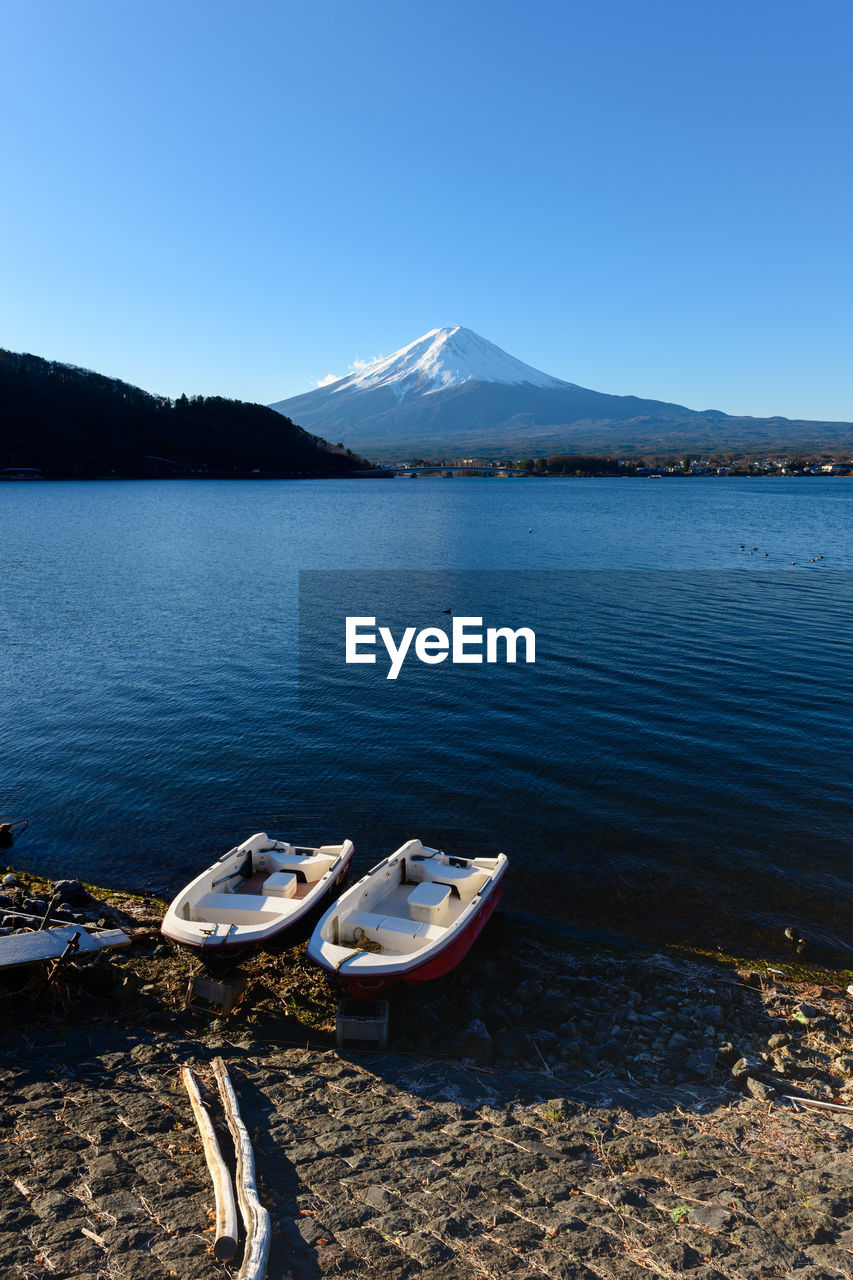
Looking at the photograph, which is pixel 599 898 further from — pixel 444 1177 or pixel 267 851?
pixel 444 1177

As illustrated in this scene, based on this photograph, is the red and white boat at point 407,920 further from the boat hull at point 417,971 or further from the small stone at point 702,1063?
the small stone at point 702,1063

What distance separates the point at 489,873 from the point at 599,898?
106 inches

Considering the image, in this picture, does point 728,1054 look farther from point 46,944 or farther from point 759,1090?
point 46,944

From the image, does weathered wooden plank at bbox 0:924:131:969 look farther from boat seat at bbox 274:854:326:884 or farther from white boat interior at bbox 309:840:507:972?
boat seat at bbox 274:854:326:884

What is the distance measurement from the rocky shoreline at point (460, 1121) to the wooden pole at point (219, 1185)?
0.57 ft

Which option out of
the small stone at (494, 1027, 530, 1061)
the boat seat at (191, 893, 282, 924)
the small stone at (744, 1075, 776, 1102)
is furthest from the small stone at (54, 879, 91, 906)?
the small stone at (744, 1075, 776, 1102)

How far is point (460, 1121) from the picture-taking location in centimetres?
826

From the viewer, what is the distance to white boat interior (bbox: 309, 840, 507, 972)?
11.6 meters

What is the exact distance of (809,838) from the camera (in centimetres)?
1677

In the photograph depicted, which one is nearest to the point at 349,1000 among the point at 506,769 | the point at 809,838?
the point at 506,769

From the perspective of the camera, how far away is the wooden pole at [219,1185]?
235 inches
